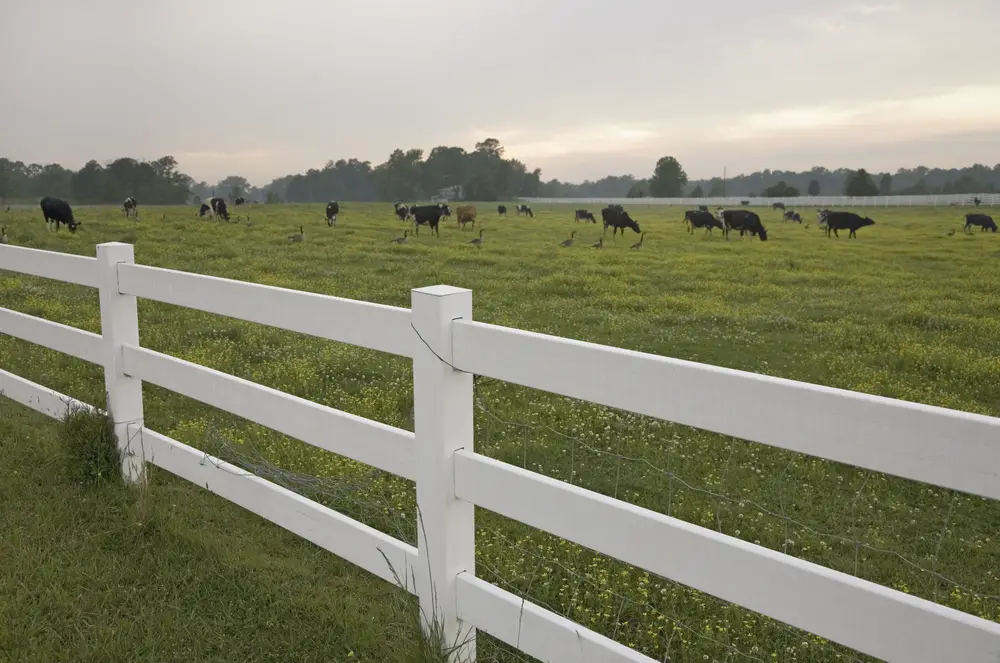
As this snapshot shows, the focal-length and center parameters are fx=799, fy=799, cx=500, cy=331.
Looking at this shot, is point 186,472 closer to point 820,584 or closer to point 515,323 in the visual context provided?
point 820,584

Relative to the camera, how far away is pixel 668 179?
14638cm

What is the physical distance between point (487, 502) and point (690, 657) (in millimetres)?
1707

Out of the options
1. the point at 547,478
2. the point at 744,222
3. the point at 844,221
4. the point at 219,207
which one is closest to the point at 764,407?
the point at 547,478

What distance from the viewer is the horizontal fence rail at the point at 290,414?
383 centimetres

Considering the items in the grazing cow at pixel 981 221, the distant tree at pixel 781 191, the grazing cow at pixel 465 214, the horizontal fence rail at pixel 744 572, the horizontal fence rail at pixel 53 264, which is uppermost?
the distant tree at pixel 781 191

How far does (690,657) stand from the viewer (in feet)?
13.8

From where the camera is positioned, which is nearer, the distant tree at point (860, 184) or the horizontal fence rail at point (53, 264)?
the horizontal fence rail at point (53, 264)

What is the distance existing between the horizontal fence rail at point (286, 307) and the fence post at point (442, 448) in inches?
6.6

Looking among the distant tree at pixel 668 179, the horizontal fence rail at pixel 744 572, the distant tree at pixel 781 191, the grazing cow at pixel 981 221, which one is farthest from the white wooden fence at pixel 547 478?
the distant tree at pixel 668 179

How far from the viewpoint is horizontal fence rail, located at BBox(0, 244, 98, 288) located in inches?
241

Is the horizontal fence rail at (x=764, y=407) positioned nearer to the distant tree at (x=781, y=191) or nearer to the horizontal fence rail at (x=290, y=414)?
the horizontal fence rail at (x=290, y=414)

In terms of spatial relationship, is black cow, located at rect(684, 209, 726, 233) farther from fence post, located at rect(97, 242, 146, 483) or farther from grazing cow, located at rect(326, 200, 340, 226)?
fence post, located at rect(97, 242, 146, 483)

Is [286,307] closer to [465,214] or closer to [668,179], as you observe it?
[465,214]

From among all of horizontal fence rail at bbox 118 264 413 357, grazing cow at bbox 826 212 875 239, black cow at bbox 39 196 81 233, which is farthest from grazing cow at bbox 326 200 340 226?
horizontal fence rail at bbox 118 264 413 357
